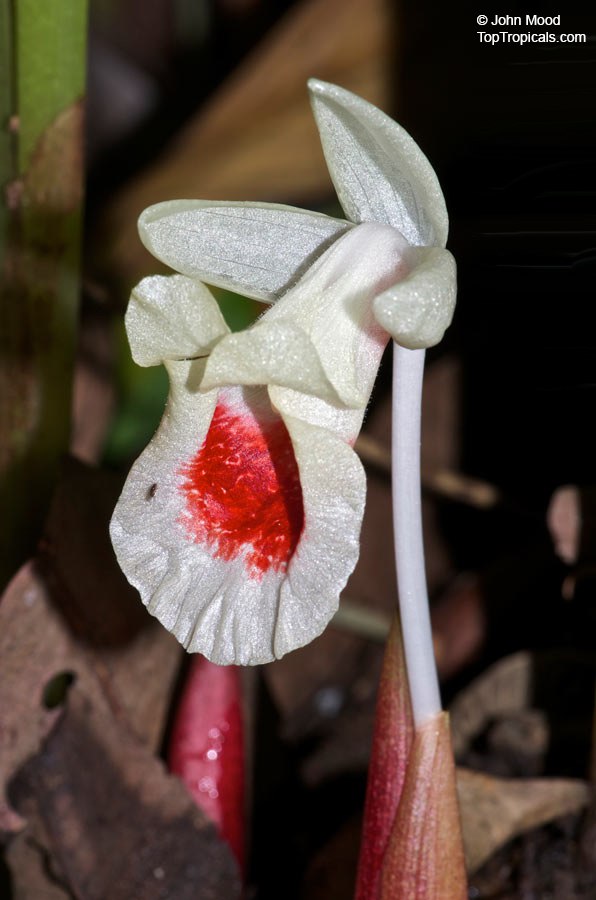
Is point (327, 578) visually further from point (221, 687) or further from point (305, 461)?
point (221, 687)

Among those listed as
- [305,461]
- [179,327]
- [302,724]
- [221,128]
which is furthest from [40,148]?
[302,724]

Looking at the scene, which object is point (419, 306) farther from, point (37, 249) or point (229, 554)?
point (37, 249)

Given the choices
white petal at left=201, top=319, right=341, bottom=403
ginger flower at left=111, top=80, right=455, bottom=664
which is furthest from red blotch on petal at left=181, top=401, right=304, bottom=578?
white petal at left=201, top=319, right=341, bottom=403

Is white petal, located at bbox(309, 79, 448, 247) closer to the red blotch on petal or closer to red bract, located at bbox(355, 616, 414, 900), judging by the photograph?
the red blotch on petal

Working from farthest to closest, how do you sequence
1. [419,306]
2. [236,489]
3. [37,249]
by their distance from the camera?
1. [37,249]
2. [236,489]
3. [419,306]

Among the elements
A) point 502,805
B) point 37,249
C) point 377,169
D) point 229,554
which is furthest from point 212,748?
point 377,169

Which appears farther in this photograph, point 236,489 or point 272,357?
point 236,489
